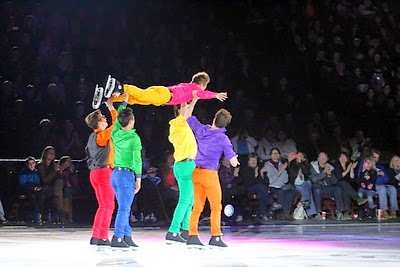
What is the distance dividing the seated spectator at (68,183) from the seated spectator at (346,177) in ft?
15.6

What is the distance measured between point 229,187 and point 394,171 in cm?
339

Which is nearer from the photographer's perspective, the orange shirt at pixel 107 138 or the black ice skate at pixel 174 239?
the orange shirt at pixel 107 138

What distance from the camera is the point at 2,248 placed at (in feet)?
30.7

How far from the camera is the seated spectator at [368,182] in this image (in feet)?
49.3

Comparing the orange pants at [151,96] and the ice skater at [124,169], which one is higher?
the orange pants at [151,96]

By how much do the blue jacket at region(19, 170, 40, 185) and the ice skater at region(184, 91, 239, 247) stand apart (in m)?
5.48

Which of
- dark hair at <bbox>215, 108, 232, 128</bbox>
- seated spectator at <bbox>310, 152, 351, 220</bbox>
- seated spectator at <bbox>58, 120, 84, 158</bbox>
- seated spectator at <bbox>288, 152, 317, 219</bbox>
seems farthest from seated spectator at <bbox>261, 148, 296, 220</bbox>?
dark hair at <bbox>215, 108, 232, 128</bbox>

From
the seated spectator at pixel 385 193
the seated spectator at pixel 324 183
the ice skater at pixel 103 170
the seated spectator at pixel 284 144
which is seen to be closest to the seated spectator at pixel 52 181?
the seated spectator at pixel 284 144

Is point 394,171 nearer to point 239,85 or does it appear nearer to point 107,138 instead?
point 239,85

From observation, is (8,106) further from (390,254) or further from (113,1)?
(390,254)

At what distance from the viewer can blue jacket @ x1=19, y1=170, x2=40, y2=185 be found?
13789mm

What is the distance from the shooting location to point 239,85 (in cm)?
1714

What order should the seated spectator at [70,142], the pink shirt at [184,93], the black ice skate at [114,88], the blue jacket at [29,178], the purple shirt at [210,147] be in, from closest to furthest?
1. the black ice skate at [114,88]
2. the purple shirt at [210,147]
3. the pink shirt at [184,93]
4. the blue jacket at [29,178]
5. the seated spectator at [70,142]

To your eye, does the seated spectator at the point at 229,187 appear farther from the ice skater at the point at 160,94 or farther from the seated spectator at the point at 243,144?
the ice skater at the point at 160,94
